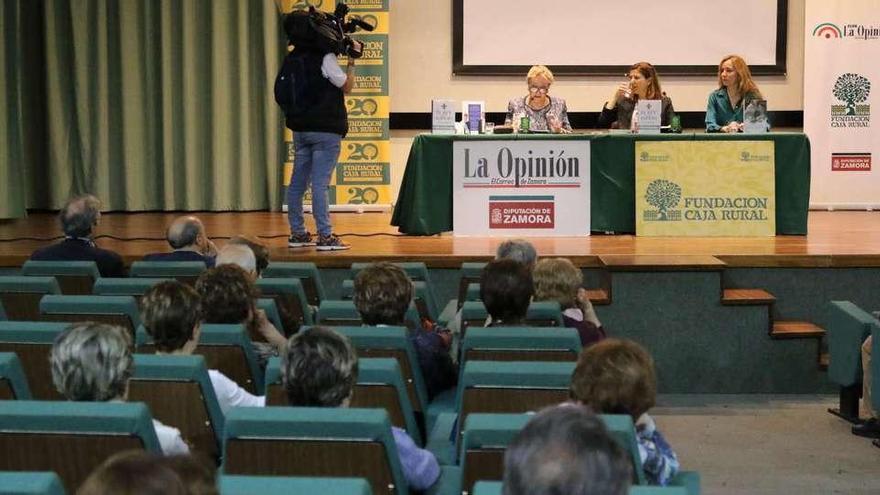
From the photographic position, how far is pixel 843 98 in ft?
36.0

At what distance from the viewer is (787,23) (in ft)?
36.8

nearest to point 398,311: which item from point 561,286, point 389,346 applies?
point 389,346


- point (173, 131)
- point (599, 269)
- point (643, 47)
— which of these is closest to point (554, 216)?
point (599, 269)

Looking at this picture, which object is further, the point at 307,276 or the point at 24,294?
the point at 307,276

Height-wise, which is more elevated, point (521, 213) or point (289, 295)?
point (521, 213)

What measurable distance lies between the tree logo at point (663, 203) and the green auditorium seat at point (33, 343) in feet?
16.1

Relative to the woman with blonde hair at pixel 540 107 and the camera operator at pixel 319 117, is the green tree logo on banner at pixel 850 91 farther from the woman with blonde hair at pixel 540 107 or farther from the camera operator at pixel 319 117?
the camera operator at pixel 319 117

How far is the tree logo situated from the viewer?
317 inches

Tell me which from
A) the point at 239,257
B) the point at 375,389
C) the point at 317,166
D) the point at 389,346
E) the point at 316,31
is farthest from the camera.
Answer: the point at 317,166

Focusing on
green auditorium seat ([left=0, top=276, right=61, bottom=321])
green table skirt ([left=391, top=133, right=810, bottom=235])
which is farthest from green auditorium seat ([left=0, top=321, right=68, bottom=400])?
green table skirt ([left=391, top=133, right=810, bottom=235])

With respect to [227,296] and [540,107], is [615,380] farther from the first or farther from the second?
[540,107]

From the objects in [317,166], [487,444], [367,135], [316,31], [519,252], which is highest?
[316,31]

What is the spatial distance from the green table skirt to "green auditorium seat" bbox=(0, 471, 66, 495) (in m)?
6.20

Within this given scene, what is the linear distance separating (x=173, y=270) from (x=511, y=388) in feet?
8.76
